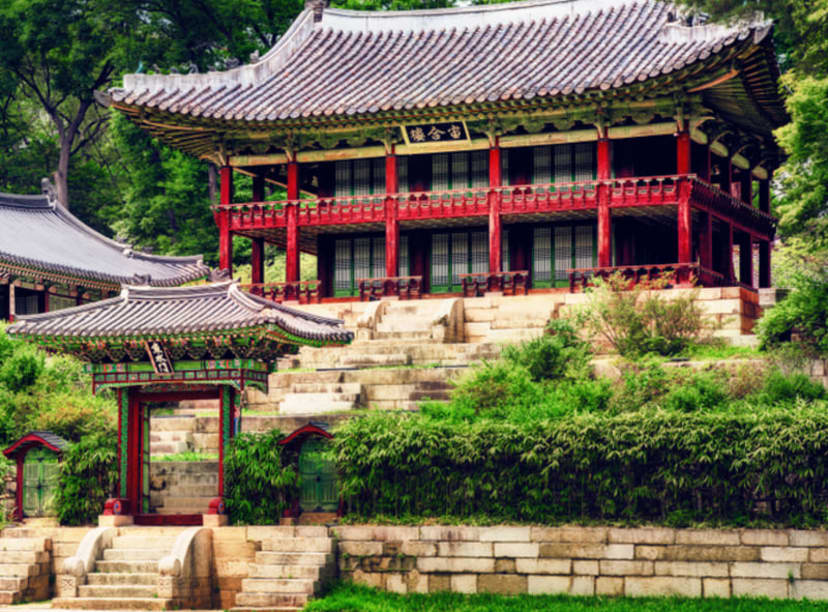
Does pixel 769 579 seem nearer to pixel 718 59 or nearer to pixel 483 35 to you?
pixel 718 59

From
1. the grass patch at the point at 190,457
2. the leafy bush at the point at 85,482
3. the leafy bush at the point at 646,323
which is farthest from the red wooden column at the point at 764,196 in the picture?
the leafy bush at the point at 85,482

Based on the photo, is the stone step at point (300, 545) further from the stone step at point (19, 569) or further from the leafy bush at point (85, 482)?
the stone step at point (19, 569)

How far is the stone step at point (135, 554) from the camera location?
76.2ft

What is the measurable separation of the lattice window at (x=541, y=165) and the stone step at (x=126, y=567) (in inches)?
717

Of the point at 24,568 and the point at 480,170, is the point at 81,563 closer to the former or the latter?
the point at 24,568

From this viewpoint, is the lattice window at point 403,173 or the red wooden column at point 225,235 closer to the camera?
the red wooden column at point 225,235

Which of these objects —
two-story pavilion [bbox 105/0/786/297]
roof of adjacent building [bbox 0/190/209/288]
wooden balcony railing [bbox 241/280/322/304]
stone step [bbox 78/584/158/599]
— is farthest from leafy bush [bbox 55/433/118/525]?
roof of adjacent building [bbox 0/190/209/288]

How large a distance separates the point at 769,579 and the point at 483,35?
75.8ft

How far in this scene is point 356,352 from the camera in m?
31.1

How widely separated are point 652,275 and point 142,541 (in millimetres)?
17177

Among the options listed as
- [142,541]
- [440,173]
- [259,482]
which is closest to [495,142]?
[440,173]

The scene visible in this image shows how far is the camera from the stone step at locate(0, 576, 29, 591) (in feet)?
76.6

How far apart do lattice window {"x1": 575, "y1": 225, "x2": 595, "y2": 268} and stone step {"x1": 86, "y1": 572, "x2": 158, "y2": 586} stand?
58.3ft

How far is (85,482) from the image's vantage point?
24.7 metres
